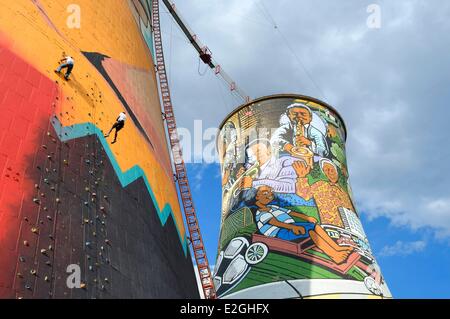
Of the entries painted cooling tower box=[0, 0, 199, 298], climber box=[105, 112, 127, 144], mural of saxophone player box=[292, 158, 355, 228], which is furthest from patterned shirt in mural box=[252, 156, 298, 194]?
climber box=[105, 112, 127, 144]

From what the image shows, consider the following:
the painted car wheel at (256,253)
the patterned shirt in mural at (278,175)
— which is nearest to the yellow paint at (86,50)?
the painted car wheel at (256,253)

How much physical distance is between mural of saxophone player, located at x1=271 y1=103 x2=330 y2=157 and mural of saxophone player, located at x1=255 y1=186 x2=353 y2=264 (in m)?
2.41

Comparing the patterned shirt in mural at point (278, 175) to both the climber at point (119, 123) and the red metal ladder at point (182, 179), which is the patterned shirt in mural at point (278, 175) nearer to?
the red metal ladder at point (182, 179)

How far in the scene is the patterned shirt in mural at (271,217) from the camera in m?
17.7

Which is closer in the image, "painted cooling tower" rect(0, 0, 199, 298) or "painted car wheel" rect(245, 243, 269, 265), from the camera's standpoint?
"painted cooling tower" rect(0, 0, 199, 298)

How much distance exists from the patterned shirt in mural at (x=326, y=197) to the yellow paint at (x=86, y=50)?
930cm

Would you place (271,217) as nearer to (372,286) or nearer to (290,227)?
(290,227)

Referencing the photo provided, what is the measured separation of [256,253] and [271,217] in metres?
1.53

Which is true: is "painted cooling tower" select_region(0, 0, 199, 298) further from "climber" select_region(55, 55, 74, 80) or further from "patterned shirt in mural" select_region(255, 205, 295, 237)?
"patterned shirt in mural" select_region(255, 205, 295, 237)

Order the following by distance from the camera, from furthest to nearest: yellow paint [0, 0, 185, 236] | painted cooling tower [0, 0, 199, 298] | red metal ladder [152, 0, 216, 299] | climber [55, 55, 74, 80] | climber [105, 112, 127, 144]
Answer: red metal ladder [152, 0, 216, 299], climber [105, 112, 127, 144], climber [55, 55, 74, 80], yellow paint [0, 0, 185, 236], painted cooling tower [0, 0, 199, 298]

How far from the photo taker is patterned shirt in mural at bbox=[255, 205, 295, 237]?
17.7 meters
